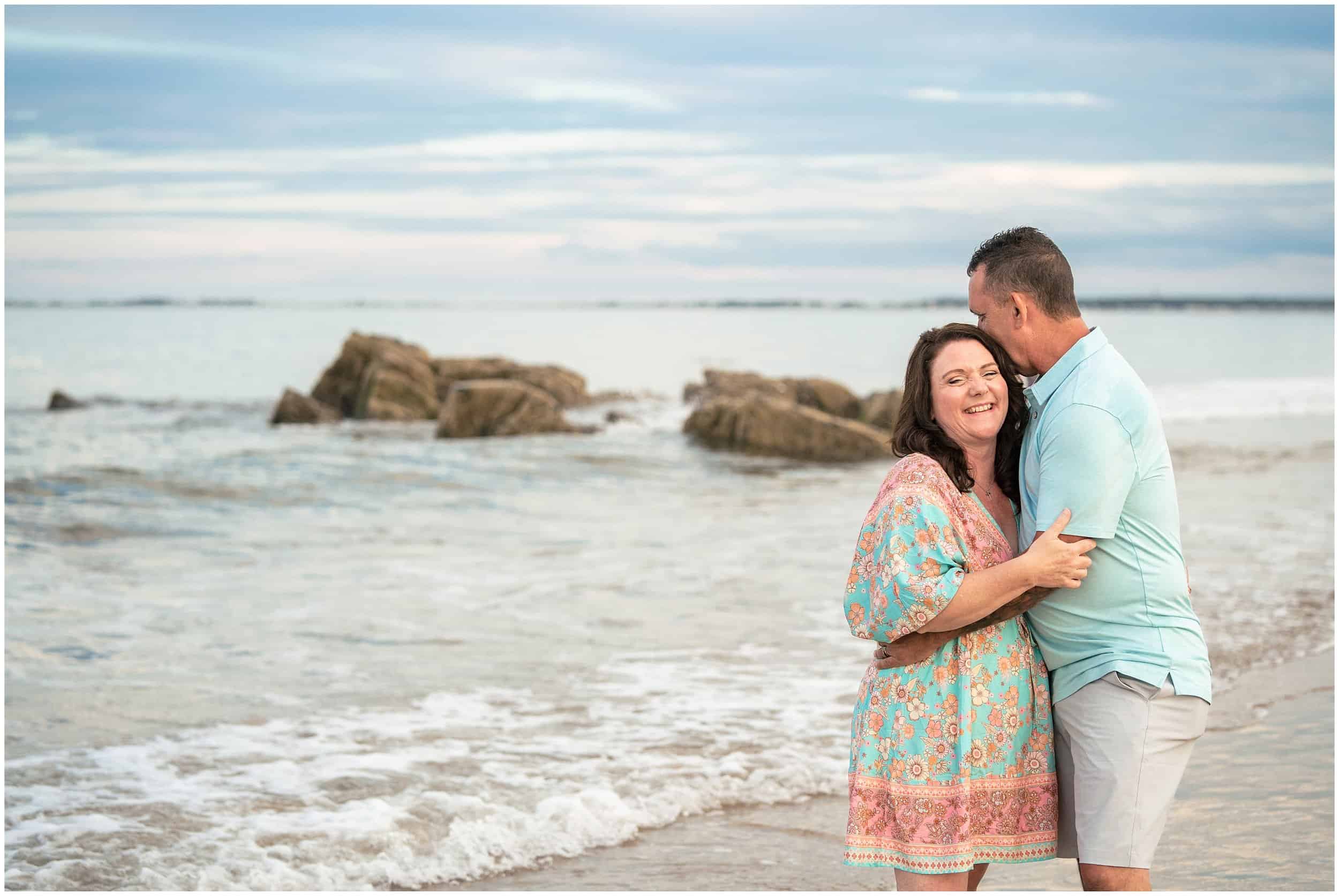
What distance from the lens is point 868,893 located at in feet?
16.9

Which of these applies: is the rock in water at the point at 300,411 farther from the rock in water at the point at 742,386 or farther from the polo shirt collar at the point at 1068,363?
the polo shirt collar at the point at 1068,363

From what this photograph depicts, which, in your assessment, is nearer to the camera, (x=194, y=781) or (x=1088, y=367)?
→ (x=1088, y=367)

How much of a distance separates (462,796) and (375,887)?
0.96 m

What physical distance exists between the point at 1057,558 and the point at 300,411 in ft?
84.6

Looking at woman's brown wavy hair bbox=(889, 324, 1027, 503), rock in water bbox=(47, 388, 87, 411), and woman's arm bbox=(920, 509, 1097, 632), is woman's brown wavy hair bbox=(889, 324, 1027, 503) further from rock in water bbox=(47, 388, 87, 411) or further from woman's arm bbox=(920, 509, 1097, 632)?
rock in water bbox=(47, 388, 87, 411)

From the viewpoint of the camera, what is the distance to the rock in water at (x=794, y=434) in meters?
21.3

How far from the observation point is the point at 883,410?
24516mm

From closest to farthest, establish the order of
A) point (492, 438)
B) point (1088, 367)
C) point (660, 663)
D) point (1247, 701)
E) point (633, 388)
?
1. point (1088, 367)
2. point (1247, 701)
3. point (660, 663)
4. point (492, 438)
5. point (633, 388)

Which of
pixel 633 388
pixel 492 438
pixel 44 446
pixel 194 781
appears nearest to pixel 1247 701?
pixel 194 781

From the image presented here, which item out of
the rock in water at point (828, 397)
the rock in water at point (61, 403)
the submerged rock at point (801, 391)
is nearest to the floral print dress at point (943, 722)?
the submerged rock at point (801, 391)

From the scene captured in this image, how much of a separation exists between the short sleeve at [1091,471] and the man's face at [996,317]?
34cm

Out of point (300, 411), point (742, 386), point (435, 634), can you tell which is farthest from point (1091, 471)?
point (742, 386)

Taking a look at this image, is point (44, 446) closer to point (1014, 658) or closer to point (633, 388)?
point (633, 388)

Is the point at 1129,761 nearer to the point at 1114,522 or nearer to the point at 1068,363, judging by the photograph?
Result: the point at 1114,522
